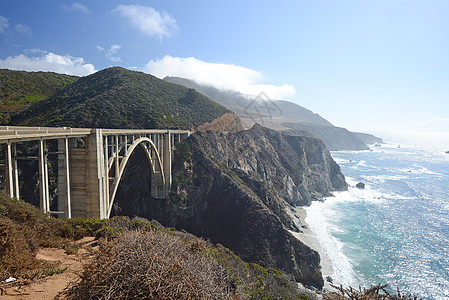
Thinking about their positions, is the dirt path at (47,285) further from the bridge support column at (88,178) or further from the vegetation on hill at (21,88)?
the vegetation on hill at (21,88)

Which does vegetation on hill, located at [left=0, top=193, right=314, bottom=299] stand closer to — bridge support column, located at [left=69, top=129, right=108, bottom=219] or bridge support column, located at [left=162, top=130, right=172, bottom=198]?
bridge support column, located at [left=69, top=129, right=108, bottom=219]

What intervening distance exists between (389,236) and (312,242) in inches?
457

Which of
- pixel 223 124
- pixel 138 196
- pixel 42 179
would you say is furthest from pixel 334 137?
pixel 42 179

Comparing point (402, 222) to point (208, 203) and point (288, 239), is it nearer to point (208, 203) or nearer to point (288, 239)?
point (288, 239)

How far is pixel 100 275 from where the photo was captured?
12.4ft

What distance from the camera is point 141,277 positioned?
3713 mm

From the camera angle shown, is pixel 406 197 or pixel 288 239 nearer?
pixel 288 239

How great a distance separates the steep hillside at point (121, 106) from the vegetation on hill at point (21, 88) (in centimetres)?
332

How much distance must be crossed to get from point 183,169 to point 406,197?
47981 mm

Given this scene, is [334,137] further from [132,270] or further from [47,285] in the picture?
[47,285]

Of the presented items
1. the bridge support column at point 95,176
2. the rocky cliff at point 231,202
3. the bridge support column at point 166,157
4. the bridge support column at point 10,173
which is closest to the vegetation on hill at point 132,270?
the bridge support column at point 10,173

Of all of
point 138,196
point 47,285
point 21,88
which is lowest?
point 138,196

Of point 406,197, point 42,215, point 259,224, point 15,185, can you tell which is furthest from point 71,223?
point 406,197

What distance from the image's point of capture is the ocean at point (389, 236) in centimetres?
2109
